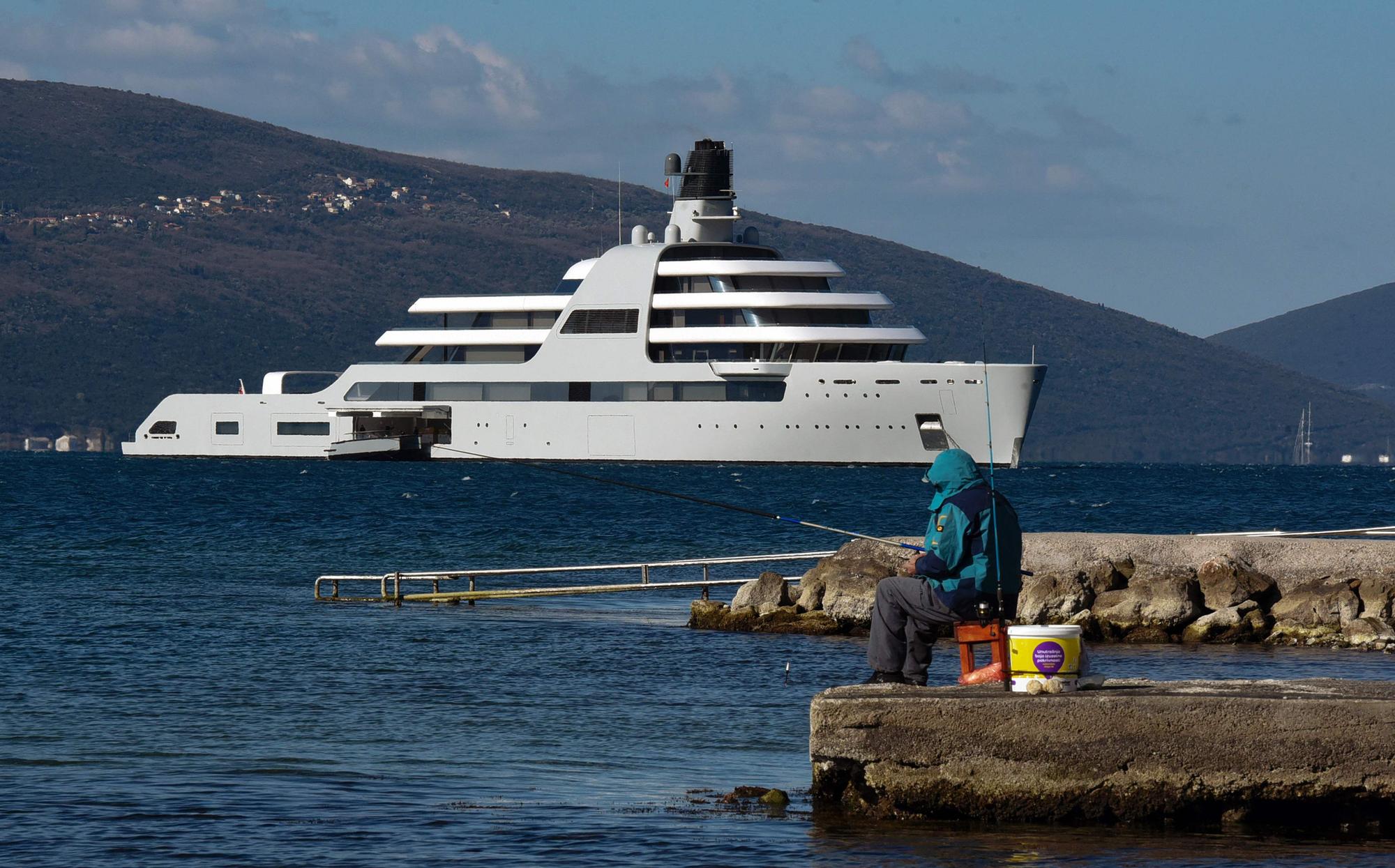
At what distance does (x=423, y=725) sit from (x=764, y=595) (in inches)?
245

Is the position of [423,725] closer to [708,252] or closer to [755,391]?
[755,391]

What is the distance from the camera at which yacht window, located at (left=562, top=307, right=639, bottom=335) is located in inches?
2458

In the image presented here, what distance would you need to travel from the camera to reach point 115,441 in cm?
Result: 17775

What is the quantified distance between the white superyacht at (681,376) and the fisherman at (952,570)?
48.2 metres

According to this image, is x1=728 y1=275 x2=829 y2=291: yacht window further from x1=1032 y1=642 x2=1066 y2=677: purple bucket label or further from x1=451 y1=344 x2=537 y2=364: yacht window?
x1=1032 y1=642 x2=1066 y2=677: purple bucket label

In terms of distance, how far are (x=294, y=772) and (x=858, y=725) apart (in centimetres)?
304

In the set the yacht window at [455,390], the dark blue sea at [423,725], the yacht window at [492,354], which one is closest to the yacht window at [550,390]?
the yacht window at [492,354]

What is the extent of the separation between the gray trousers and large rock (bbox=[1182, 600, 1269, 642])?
23.0 feet

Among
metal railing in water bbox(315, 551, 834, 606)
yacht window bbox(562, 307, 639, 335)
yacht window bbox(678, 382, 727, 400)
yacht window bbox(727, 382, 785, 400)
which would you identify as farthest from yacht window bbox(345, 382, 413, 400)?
metal railing in water bbox(315, 551, 834, 606)

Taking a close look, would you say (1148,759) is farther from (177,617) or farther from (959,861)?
(177,617)

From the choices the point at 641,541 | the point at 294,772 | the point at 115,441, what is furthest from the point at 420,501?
the point at 115,441

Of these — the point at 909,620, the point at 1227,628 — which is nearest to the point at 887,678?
the point at 909,620

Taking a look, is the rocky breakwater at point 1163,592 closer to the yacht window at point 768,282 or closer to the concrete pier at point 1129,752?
the concrete pier at point 1129,752

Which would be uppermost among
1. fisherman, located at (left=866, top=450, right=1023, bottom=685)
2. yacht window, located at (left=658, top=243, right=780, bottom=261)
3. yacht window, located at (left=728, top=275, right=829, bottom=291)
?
yacht window, located at (left=658, top=243, right=780, bottom=261)
